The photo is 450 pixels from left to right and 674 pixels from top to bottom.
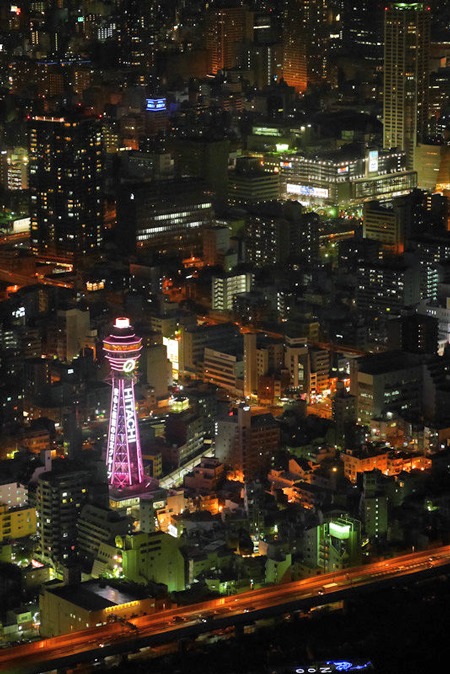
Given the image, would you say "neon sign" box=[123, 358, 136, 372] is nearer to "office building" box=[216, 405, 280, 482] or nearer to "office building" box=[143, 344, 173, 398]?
"office building" box=[216, 405, 280, 482]

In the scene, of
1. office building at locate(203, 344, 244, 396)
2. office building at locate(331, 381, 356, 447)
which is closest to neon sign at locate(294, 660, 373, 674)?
office building at locate(331, 381, 356, 447)

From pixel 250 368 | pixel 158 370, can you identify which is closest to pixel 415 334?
pixel 250 368

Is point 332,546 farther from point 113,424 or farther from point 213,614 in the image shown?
point 113,424

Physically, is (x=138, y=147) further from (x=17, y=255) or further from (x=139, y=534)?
(x=139, y=534)

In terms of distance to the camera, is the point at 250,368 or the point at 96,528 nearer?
the point at 96,528

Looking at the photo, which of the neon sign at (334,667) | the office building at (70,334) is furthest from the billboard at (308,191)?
the neon sign at (334,667)

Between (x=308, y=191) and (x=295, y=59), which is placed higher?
(x=295, y=59)

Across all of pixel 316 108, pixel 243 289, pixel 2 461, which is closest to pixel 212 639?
pixel 2 461
